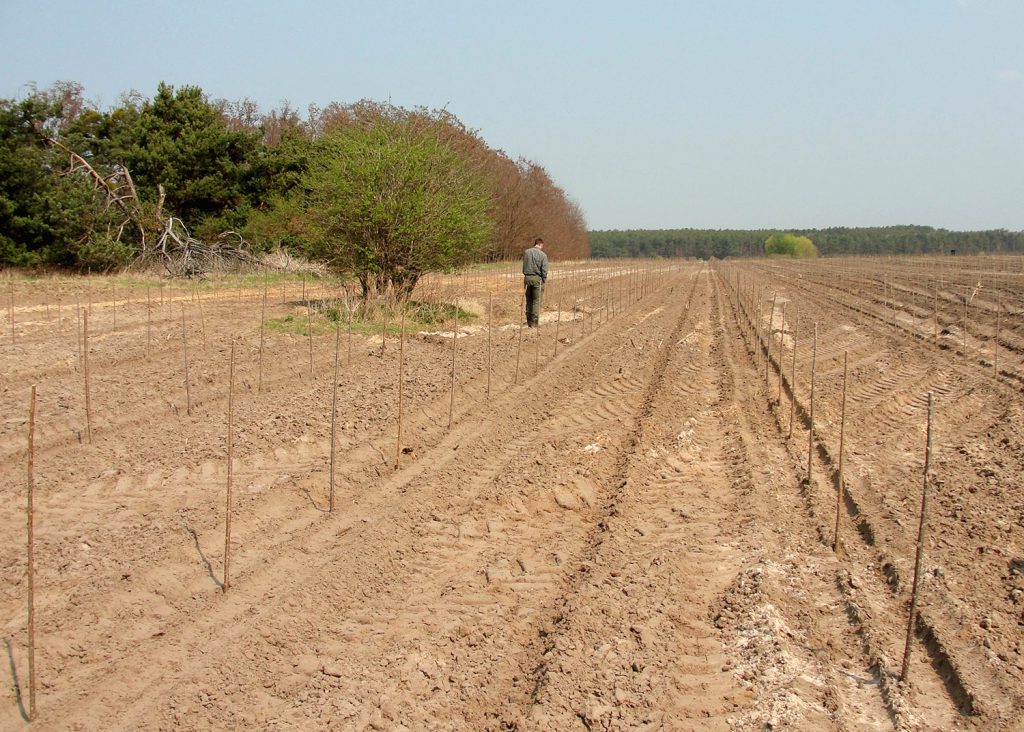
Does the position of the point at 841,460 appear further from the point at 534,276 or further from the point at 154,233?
the point at 154,233

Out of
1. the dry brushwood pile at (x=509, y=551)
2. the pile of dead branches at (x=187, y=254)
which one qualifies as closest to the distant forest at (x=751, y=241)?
the pile of dead branches at (x=187, y=254)

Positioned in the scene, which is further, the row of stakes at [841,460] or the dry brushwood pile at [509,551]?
the row of stakes at [841,460]

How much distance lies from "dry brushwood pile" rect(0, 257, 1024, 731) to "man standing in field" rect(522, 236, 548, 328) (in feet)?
15.2

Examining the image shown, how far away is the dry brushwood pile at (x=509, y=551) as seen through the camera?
3.36 metres

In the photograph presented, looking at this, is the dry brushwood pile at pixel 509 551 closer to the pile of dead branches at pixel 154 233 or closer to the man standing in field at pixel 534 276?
the man standing in field at pixel 534 276

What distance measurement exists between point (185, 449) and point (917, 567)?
5.17 metres

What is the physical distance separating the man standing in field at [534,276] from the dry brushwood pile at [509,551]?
4.62 meters

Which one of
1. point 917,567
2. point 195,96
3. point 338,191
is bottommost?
point 917,567

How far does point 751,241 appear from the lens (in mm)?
151250

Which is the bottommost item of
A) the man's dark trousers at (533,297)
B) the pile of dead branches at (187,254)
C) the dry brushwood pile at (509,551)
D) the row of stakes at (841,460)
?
the dry brushwood pile at (509,551)

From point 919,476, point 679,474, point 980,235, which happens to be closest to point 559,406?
point 679,474

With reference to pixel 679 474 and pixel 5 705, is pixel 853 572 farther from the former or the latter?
pixel 5 705

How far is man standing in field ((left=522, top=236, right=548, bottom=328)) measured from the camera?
1442 cm

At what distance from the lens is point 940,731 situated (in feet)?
10.2
